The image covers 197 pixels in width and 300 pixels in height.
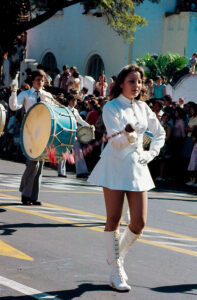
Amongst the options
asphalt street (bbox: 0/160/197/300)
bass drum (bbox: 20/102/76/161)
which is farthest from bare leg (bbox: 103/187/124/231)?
bass drum (bbox: 20/102/76/161)

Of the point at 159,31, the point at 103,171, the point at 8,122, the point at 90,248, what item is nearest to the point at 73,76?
the point at 8,122

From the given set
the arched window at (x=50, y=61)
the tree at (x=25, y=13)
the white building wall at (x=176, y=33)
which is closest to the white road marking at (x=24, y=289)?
the tree at (x=25, y=13)

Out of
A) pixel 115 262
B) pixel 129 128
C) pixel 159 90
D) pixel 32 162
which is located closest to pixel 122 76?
pixel 129 128

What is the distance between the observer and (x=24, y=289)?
6.31m

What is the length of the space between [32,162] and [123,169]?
4.95 meters

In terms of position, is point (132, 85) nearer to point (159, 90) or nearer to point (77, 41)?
point (159, 90)

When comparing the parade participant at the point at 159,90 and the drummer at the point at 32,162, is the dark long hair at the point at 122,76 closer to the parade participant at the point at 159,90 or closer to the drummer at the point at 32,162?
the drummer at the point at 32,162

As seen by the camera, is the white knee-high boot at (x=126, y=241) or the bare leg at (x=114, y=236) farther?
the white knee-high boot at (x=126, y=241)

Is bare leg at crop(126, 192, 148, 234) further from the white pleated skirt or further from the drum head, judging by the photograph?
the drum head

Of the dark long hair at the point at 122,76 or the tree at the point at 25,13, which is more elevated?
the tree at the point at 25,13

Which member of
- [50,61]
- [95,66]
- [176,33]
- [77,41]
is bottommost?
[95,66]

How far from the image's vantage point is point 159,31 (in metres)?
35.3

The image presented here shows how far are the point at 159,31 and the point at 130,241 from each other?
29.5 m

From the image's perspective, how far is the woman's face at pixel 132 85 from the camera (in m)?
6.67
